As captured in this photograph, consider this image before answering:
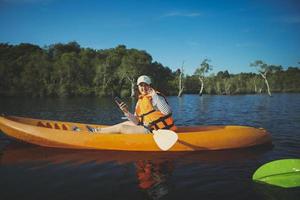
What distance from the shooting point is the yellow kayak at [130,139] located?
252 inches

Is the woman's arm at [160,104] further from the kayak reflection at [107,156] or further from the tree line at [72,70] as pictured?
the tree line at [72,70]

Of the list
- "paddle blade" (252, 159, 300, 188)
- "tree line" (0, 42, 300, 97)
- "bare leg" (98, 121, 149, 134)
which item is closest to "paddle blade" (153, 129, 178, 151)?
"bare leg" (98, 121, 149, 134)

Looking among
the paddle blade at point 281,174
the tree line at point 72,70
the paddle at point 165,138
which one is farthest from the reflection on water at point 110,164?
the tree line at point 72,70

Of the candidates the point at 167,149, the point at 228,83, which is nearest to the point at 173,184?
the point at 167,149

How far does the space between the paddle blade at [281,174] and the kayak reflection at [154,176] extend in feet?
4.93

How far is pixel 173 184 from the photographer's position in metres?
4.49

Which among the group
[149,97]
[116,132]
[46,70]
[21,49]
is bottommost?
[116,132]

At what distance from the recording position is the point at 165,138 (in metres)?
6.08

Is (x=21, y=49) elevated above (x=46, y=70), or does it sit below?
above

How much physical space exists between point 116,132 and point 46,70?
3856 cm

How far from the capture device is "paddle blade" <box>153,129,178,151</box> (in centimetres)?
606

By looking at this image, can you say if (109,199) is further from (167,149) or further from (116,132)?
(116,132)

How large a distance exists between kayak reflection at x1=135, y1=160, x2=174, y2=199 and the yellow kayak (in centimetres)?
72

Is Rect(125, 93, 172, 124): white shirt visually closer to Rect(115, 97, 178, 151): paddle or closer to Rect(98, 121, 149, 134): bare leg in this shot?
Rect(98, 121, 149, 134): bare leg
